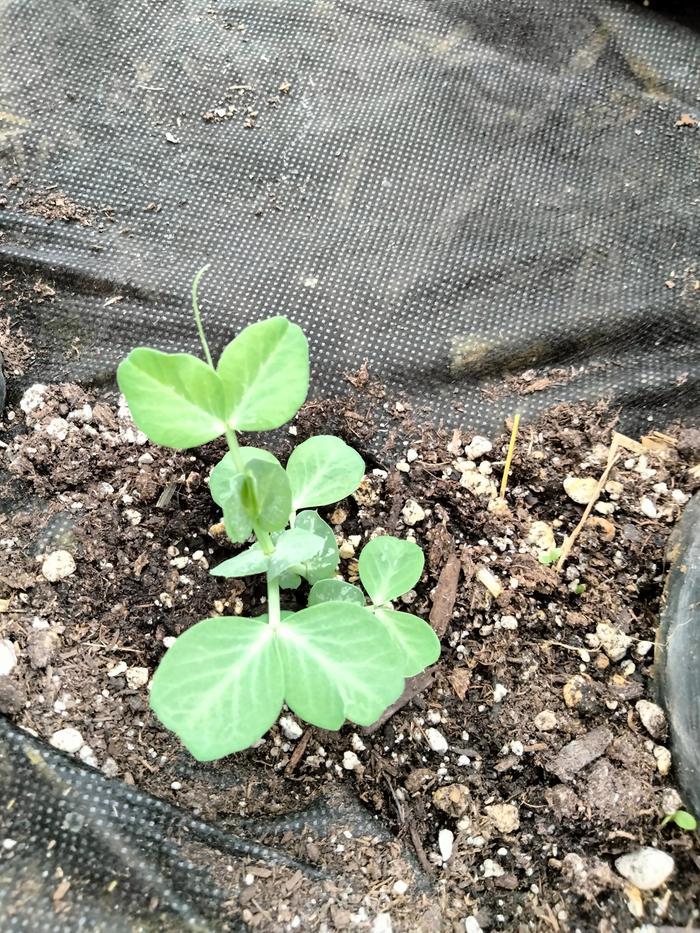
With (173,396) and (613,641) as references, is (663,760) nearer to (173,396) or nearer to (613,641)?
(613,641)

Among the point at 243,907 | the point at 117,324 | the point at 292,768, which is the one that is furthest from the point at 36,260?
the point at 243,907

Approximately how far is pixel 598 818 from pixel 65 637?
0.78 metres

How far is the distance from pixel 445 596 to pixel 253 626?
38 centimetres

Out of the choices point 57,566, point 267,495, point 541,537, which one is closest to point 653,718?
point 541,537

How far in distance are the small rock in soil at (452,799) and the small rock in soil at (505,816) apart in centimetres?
3

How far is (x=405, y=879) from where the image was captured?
2.97 ft

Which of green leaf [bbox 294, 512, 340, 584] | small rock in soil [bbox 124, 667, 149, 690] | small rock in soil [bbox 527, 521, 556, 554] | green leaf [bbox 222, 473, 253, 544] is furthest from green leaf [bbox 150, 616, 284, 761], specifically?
small rock in soil [bbox 527, 521, 556, 554]

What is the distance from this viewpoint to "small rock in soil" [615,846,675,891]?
894mm

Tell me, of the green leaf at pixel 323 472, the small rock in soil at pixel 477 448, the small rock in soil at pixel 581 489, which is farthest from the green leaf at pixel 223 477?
the small rock in soil at pixel 581 489

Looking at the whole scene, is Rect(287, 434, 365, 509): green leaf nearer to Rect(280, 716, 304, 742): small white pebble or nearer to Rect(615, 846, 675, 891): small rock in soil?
Rect(280, 716, 304, 742): small white pebble

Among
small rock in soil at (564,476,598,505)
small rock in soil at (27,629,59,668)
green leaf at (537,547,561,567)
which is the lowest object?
small rock in soil at (27,629,59,668)

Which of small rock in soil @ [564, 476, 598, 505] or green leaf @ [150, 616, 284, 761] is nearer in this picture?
green leaf @ [150, 616, 284, 761]

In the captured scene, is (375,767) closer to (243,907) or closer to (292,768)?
(292,768)

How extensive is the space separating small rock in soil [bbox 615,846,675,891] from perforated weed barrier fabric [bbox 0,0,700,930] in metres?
0.65
